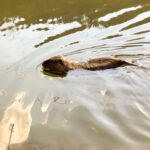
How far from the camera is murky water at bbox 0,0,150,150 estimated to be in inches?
127

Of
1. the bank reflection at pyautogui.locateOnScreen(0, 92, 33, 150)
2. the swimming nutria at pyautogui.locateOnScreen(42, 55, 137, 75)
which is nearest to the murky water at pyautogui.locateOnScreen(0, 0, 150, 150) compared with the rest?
the bank reflection at pyautogui.locateOnScreen(0, 92, 33, 150)

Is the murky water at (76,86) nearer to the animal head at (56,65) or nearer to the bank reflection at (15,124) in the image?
the bank reflection at (15,124)

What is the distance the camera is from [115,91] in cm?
406

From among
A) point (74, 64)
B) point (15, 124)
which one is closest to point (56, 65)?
point (74, 64)

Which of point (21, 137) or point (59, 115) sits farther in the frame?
point (59, 115)

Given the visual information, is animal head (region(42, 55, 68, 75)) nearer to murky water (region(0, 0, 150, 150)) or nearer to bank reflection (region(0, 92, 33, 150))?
murky water (region(0, 0, 150, 150))

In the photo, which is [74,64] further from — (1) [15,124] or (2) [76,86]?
(1) [15,124]

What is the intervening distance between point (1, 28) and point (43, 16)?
140 centimetres

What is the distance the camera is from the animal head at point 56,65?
4.81 meters

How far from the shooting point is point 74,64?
4.86 m

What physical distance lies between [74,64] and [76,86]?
67 cm

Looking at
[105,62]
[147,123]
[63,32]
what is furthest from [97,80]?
[63,32]

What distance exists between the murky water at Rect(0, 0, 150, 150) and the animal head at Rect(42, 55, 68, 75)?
7.5 inches

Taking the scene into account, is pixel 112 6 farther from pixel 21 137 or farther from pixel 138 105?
pixel 21 137
